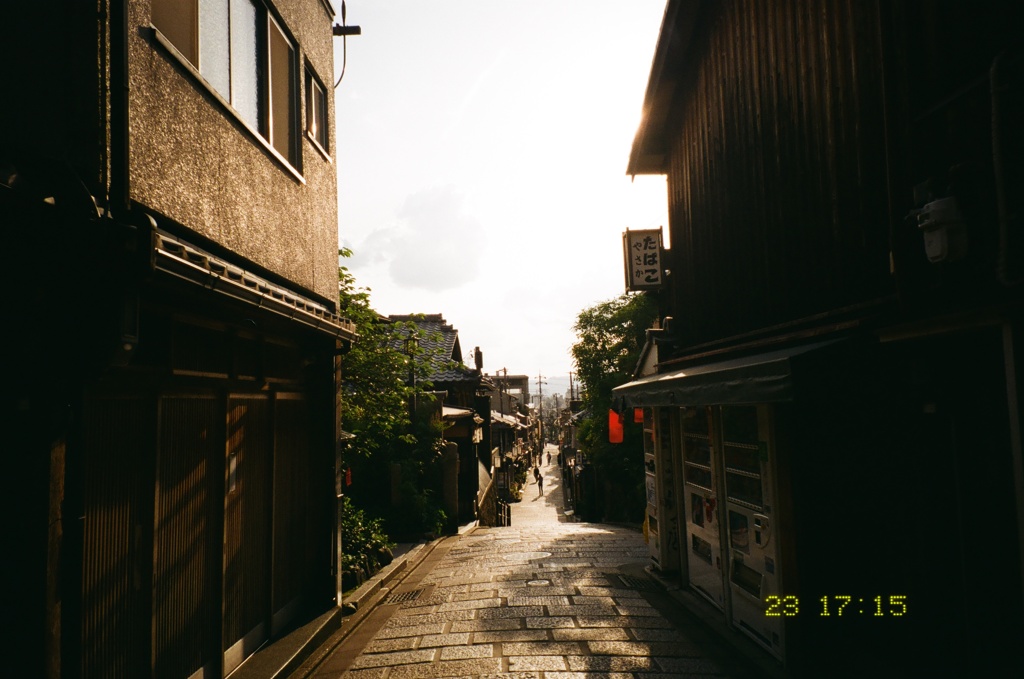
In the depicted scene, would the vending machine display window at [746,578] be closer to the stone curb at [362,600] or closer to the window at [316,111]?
the stone curb at [362,600]

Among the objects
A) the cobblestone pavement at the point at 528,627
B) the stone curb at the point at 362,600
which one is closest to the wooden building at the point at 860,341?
the cobblestone pavement at the point at 528,627

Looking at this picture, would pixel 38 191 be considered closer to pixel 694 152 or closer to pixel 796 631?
pixel 796 631

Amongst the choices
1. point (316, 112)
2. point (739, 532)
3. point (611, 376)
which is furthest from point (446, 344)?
point (739, 532)

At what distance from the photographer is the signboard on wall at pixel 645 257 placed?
1349 centimetres

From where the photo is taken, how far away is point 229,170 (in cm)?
686

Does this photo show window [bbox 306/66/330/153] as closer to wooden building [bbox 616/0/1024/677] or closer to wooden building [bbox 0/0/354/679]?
wooden building [bbox 0/0/354/679]

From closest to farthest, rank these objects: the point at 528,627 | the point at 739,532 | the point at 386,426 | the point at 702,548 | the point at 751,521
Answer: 1. the point at 751,521
2. the point at 528,627
3. the point at 739,532
4. the point at 702,548
5. the point at 386,426

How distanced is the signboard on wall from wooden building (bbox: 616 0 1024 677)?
2154 mm

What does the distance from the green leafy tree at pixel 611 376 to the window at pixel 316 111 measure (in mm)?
18092

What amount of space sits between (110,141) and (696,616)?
944cm

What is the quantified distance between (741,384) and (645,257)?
6.88 m

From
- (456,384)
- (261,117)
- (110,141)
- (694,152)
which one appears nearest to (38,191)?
(110,141)

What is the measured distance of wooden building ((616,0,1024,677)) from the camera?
4.81 m
